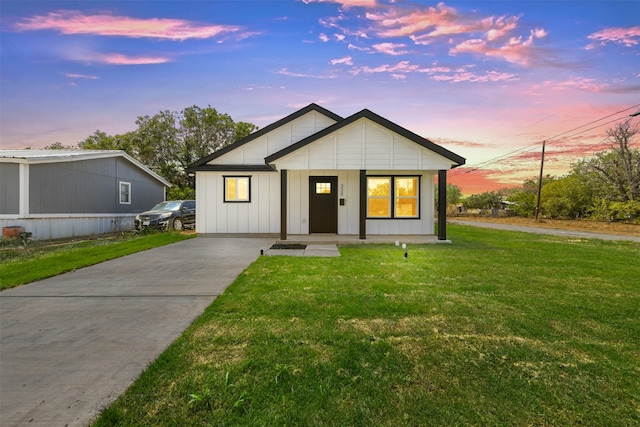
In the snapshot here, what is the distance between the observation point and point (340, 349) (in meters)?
2.73

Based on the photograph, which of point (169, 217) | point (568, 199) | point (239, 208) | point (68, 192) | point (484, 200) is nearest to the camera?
point (239, 208)

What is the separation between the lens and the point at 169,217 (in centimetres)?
1445

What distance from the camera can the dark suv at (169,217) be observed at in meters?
14.1

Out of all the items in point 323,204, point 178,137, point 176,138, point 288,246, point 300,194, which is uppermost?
point 178,137

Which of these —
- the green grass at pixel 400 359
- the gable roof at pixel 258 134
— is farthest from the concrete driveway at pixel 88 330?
the gable roof at pixel 258 134

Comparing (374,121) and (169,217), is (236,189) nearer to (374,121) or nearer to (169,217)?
(169,217)

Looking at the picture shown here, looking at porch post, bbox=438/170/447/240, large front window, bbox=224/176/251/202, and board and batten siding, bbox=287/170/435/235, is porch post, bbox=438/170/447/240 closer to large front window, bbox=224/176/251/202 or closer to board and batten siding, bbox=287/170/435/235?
board and batten siding, bbox=287/170/435/235

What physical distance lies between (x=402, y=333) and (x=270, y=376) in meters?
1.50

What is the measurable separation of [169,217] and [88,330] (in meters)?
12.2

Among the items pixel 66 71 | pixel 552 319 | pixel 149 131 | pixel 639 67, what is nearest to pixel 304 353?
pixel 552 319

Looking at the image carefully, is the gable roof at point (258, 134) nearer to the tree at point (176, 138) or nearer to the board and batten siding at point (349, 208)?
the board and batten siding at point (349, 208)

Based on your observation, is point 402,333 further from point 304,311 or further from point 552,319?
point 552,319

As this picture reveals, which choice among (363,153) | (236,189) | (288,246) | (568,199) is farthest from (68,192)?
(568,199)

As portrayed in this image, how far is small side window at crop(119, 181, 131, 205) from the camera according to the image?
17020mm
